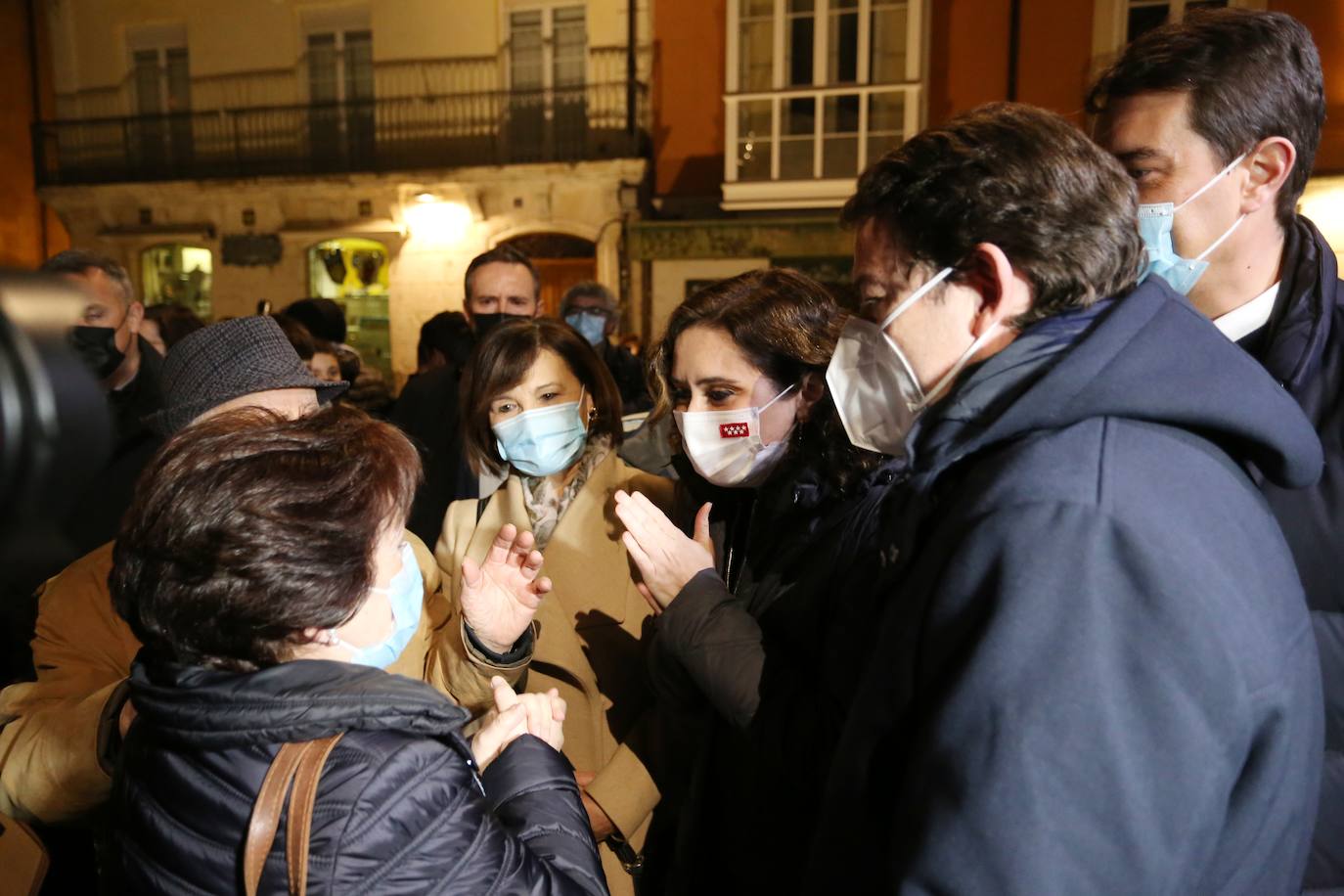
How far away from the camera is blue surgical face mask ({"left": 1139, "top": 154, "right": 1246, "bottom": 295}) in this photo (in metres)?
1.79

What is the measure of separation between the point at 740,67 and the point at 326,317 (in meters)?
9.98

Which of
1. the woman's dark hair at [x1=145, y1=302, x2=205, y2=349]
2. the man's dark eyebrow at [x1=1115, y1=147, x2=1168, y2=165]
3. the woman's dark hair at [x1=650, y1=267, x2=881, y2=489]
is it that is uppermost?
the man's dark eyebrow at [x1=1115, y1=147, x2=1168, y2=165]

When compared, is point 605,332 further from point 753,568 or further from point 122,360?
point 753,568

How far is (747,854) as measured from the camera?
6.24 feet

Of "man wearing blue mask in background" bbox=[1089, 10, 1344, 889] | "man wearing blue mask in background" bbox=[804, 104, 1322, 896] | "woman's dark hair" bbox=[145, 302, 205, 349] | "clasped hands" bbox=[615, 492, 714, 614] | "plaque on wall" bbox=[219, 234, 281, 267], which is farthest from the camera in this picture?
"plaque on wall" bbox=[219, 234, 281, 267]

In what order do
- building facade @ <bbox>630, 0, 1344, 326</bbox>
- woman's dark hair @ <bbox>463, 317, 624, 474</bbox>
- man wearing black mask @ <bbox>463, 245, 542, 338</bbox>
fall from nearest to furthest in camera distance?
woman's dark hair @ <bbox>463, 317, 624, 474</bbox> → man wearing black mask @ <bbox>463, 245, 542, 338</bbox> → building facade @ <bbox>630, 0, 1344, 326</bbox>

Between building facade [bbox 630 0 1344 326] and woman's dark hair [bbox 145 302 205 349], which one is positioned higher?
building facade [bbox 630 0 1344 326]

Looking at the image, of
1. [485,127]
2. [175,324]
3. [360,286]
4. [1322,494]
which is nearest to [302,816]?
[1322,494]

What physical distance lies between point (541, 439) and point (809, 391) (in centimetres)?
97

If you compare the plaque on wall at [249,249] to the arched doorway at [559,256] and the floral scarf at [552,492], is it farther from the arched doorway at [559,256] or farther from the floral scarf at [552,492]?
the floral scarf at [552,492]

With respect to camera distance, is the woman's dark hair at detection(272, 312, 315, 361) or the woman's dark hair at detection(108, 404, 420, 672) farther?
the woman's dark hair at detection(272, 312, 315, 361)

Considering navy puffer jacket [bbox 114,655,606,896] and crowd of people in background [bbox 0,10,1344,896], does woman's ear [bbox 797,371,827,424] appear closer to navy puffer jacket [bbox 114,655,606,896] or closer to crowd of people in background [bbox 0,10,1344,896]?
crowd of people in background [bbox 0,10,1344,896]

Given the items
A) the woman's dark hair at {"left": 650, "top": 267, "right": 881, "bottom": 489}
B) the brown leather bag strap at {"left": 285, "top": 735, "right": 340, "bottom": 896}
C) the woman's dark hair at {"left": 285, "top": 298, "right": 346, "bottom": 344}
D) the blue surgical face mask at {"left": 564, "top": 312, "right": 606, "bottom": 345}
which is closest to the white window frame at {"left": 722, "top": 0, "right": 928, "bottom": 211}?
the blue surgical face mask at {"left": 564, "top": 312, "right": 606, "bottom": 345}

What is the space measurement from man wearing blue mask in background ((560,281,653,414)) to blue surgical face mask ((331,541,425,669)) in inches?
132
